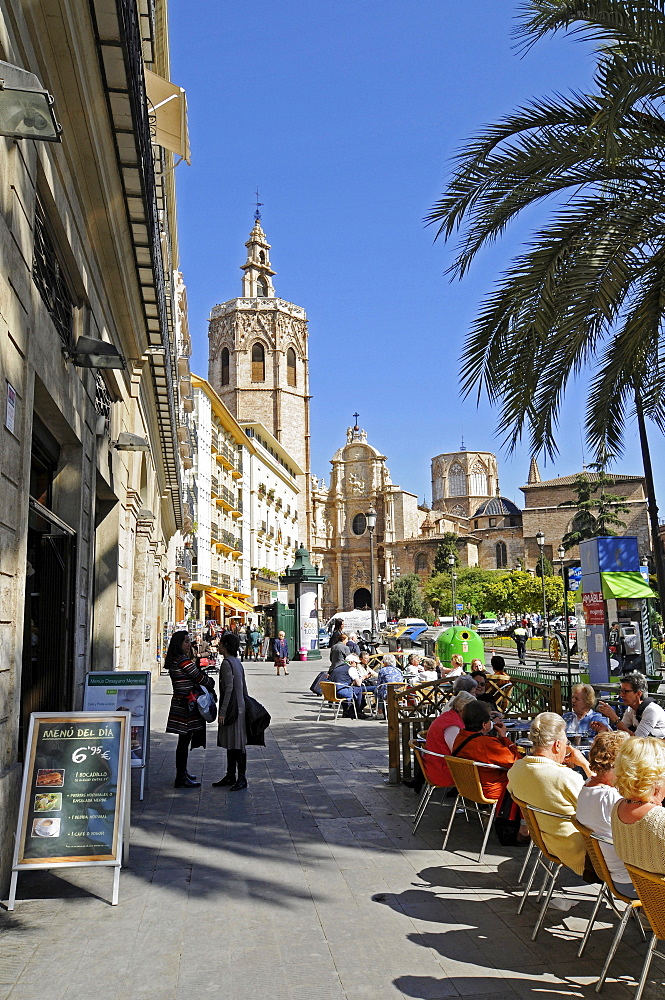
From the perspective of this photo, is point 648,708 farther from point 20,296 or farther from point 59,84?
point 59,84

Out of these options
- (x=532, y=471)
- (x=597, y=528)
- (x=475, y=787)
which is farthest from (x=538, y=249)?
(x=532, y=471)

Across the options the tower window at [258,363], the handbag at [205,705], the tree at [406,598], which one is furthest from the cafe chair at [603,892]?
the tower window at [258,363]

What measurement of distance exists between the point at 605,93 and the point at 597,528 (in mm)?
50781

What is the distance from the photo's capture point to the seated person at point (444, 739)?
6.24 meters

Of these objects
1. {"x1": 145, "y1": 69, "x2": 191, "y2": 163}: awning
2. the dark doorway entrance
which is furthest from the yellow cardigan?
the dark doorway entrance

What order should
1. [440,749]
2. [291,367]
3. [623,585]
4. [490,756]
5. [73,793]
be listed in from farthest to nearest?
[291,367], [623,585], [440,749], [490,756], [73,793]

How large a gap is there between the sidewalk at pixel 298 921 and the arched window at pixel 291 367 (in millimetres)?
78776

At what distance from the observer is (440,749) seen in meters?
6.39

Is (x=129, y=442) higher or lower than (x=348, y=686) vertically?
higher

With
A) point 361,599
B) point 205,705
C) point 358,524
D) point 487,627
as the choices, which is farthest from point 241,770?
point 361,599

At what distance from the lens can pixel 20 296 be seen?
505cm

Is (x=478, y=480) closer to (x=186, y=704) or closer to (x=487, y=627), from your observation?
(x=487, y=627)

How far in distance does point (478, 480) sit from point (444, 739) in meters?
107

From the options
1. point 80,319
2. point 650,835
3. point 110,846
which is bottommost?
Answer: point 110,846
